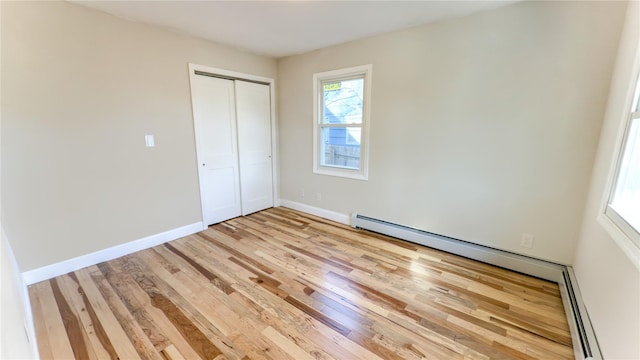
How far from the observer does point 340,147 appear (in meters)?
3.68

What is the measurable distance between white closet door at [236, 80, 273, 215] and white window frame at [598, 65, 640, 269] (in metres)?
3.75

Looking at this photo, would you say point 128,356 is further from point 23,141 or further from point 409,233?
point 409,233

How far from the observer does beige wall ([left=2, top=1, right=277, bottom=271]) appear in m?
2.10

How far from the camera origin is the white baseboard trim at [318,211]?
3691 millimetres

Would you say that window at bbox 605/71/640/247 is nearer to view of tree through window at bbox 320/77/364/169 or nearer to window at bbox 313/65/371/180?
window at bbox 313/65/371/180

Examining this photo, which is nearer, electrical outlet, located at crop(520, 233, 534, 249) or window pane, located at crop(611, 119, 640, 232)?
window pane, located at crop(611, 119, 640, 232)

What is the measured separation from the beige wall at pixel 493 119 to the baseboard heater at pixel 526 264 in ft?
0.31

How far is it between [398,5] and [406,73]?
735 mm

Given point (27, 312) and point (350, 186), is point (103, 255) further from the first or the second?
point (350, 186)


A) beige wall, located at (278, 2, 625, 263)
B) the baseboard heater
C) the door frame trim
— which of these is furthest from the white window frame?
the door frame trim

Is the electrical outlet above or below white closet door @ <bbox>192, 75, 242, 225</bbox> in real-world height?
below

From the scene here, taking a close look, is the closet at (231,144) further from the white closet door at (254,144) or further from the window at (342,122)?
the window at (342,122)

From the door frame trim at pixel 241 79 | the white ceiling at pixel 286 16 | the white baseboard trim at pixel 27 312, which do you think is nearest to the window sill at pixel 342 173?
the door frame trim at pixel 241 79

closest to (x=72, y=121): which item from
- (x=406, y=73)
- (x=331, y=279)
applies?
(x=331, y=279)
